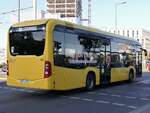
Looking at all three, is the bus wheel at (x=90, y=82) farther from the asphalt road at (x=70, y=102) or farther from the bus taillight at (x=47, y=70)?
the bus taillight at (x=47, y=70)

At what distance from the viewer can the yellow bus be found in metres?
15.4

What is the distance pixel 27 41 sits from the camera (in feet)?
52.4

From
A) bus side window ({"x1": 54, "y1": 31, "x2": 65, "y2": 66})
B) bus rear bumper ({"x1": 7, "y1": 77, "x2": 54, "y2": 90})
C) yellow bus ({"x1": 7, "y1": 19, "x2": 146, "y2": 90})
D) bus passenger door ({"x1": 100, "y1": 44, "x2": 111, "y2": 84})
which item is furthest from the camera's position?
bus passenger door ({"x1": 100, "y1": 44, "x2": 111, "y2": 84})

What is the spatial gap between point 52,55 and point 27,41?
128 cm

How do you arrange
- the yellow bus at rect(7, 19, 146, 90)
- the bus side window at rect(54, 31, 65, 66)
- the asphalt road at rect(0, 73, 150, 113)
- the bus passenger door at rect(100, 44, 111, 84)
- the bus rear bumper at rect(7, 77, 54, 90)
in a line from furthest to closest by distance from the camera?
the bus passenger door at rect(100, 44, 111, 84), the bus side window at rect(54, 31, 65, 66), the yellow bus at rect(7, 19, 146, 90), the bus rear bumper at rect(7, 77, 54, 90), the asphalt road at rect(0, 73, 150, 113)

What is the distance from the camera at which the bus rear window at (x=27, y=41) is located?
51.3 ft

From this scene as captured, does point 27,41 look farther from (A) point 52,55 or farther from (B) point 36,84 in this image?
(B) point 36,84

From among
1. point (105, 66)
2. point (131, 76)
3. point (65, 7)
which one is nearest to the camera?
point (105, 66)

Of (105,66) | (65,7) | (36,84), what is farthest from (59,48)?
(65,7)

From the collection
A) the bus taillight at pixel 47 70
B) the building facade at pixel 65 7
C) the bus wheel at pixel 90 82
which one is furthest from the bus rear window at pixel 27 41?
the building facade at pixel 65 7

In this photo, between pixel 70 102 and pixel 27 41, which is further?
pixel 27 41

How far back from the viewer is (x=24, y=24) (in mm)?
16312

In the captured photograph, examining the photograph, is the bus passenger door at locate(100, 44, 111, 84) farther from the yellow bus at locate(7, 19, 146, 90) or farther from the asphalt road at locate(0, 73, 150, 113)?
the asphalt road at locate(0, 73, 150, 113)

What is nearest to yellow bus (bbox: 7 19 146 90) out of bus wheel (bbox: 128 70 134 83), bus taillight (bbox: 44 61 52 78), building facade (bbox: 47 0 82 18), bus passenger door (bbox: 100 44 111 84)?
bus taillight (bbox: 44 61 52 78)
